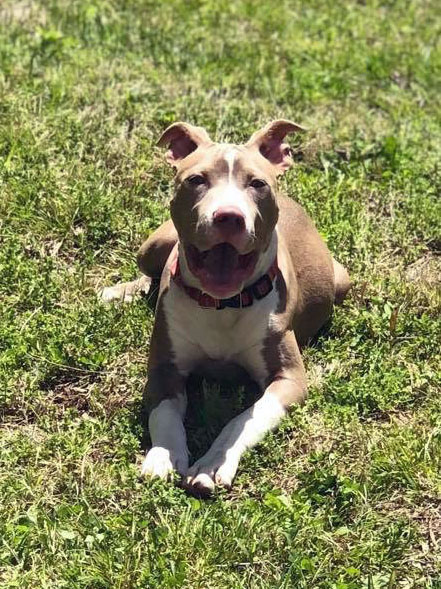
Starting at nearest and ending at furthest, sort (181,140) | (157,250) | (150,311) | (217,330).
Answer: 1. (217,330)
2. (181,140)
3. (150,311)
4. (157,250)

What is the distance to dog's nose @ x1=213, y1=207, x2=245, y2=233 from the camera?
4.70 metres

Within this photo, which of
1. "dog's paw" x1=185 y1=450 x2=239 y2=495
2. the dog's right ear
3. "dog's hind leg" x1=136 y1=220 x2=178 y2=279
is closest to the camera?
"dog's paw" x1=185 y1=450 x2=239 y2=495

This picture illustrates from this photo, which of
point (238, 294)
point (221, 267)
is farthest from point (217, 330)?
point (221, 267)

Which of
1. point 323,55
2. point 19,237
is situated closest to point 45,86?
point 19,237

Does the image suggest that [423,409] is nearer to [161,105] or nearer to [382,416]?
[382,416]

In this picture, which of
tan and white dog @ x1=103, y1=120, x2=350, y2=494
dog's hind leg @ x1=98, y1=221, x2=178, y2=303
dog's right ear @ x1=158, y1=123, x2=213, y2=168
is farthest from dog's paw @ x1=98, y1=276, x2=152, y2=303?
dog's right ear @ x1=158, y1=123, x2=213, y2=168

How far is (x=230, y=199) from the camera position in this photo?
4.81 m

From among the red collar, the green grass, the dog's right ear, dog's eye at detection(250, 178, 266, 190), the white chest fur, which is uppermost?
dog's eye at detection(250, 178, 266, 190)

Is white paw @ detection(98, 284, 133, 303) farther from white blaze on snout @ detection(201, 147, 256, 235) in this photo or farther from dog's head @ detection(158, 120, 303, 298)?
white blaze on snout @ detection(201, 147, 256, 235)

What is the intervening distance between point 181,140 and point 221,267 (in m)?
0.87

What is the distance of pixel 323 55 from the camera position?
884 centimetres

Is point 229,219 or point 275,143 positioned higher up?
point 229,219

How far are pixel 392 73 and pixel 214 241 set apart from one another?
4.51 m

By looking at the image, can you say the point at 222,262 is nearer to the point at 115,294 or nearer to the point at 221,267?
the point at 221,267
